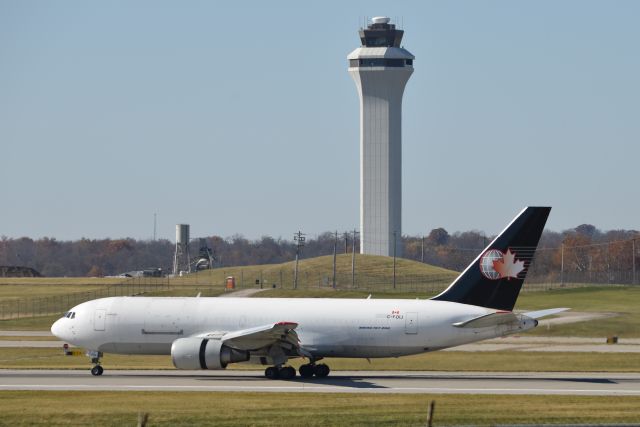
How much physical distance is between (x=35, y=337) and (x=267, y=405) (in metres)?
39.7

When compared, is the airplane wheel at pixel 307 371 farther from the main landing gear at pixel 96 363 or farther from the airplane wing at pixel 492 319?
the main landing gear at pixel 96 363

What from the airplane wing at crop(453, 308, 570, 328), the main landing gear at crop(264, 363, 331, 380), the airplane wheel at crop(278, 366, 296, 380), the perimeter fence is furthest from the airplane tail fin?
the perimeter fence

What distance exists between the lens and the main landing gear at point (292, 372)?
49250 millimetres

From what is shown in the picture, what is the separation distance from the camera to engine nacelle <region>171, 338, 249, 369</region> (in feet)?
159

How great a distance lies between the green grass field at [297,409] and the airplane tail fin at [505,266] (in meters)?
7.81

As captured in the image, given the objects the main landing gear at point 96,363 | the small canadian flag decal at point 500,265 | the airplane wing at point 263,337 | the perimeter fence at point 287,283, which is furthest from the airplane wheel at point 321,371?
the perimeter fence at point 287,283

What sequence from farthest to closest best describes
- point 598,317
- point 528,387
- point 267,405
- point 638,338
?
1. point 598,317
2. point 638,338
3. point 528,387
4. point 267,405

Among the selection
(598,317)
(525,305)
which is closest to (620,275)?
(525,305)

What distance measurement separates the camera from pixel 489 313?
4953cm

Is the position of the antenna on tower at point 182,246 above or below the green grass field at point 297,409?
above

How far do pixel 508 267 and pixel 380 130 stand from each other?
135567 millimetres

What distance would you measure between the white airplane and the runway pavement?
3.52 ft

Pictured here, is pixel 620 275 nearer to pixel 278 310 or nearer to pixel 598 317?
pixel 598 317

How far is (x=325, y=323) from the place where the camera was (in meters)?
49.8
